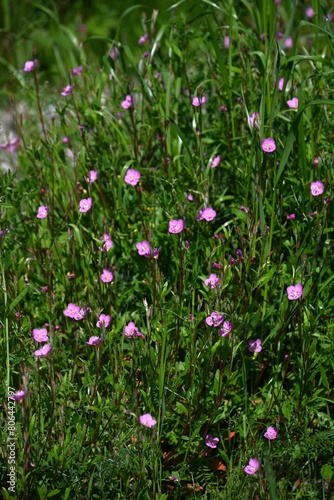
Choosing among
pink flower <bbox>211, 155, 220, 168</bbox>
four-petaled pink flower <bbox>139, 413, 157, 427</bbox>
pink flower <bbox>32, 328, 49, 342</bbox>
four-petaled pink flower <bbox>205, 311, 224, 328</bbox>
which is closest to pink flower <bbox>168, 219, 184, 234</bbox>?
four-petaled pink flower <bbox>205, 311, 224, 328</bbox>

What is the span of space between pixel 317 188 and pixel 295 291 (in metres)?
0.51

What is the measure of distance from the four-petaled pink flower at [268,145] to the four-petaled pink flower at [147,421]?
3.50 feet

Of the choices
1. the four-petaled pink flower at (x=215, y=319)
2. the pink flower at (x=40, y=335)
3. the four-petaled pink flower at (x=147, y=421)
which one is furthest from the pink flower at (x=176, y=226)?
the four-petaled pink flower at (x=147, y=421)

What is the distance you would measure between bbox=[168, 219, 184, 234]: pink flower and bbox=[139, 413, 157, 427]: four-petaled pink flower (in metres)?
0.68

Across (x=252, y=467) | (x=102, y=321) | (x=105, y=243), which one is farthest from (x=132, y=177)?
(x=252, y=467)

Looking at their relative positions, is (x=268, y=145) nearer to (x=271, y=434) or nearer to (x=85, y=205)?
(x=85, y=205)

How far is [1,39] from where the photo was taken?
5.80 m

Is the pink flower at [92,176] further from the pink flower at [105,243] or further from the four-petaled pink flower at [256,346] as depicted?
the four-petaled pink flower at [256,346]

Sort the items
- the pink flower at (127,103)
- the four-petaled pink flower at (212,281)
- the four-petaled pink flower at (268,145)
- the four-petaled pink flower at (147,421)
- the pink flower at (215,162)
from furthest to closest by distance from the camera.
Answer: the pink flower at (127,103) → the pink flower at (215,162) → the four-petaled pink flower at (268,145) → the four-petaled pink flower at (212,281) → the four-petaled pink flower at (147,421)

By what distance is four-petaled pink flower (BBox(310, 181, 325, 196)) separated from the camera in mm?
2646

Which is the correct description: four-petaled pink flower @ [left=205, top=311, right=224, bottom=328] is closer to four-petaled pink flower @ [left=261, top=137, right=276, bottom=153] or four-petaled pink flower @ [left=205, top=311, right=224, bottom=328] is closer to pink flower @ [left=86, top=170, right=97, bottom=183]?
four-petaled pink flower @ [left=261, top=137, right=276, bottom=153]

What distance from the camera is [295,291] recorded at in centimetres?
233

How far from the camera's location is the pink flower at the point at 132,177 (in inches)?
113

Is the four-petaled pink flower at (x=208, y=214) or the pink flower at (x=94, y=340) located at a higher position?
the four-petaled pink flower at (x=208, y=214)
